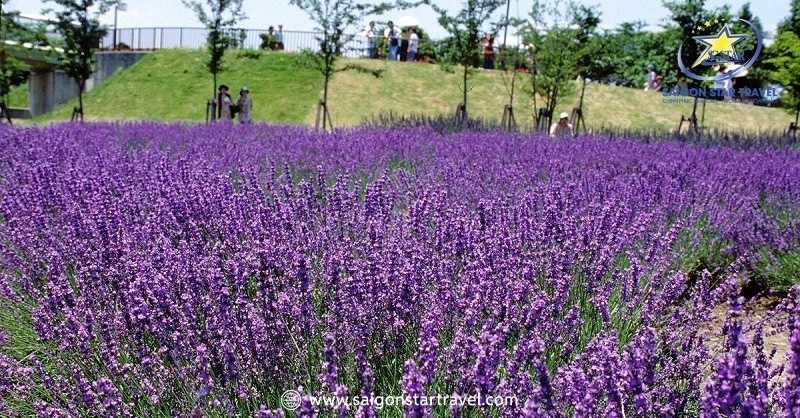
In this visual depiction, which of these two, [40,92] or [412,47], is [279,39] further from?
[40,92]

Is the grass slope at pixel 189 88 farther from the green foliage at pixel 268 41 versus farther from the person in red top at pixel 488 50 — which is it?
the person in red top at pixel 488 50

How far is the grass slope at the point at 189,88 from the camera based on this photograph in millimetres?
25359

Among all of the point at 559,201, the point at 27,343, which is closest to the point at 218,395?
the point at 27,343

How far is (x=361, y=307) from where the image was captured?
2.42 metres

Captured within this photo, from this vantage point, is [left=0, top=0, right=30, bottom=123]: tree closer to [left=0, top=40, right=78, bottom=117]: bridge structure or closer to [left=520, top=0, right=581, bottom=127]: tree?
[left=0, top=40, right=78, bottom=117]: bridge structure

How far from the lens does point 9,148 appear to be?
7512mm

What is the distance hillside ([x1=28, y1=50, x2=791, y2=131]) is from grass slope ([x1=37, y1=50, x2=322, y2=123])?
4 centimetres

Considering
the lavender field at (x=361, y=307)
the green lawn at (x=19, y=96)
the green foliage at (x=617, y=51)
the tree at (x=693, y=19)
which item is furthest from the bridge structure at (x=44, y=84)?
the lavender field at (x=361, y=307)

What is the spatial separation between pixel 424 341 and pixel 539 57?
16070 millimetres

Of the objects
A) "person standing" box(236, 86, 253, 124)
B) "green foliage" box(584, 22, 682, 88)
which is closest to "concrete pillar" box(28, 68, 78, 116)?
"person standing" box(236, 86, 253, 124)

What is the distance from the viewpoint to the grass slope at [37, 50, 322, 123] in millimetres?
25359

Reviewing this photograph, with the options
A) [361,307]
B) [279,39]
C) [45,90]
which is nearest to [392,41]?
[279,39]

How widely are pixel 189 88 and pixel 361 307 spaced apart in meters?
27.2

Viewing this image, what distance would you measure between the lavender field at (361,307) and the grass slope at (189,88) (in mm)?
20277
